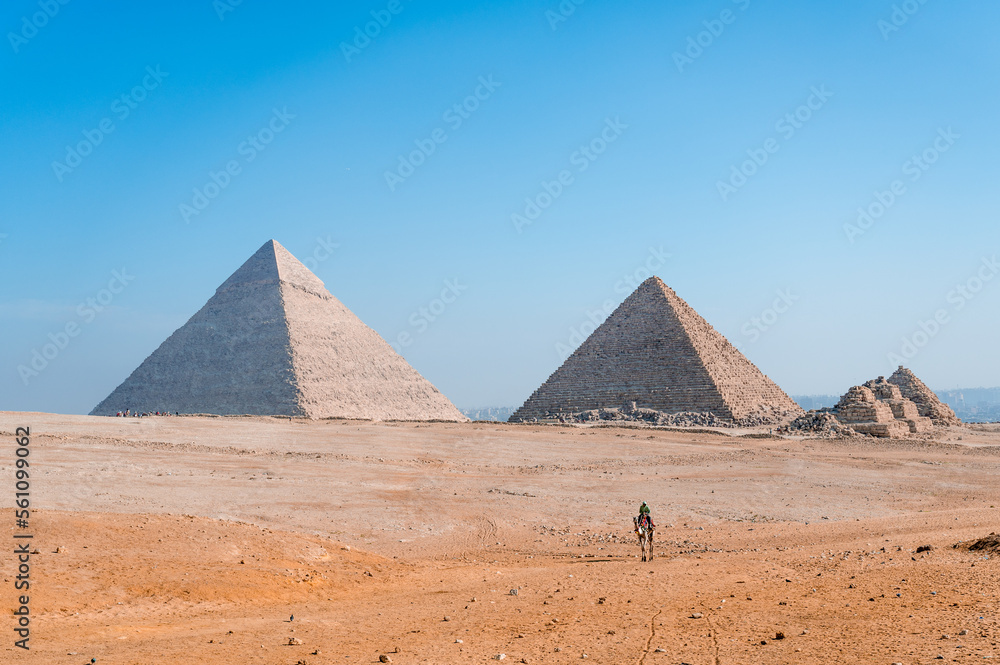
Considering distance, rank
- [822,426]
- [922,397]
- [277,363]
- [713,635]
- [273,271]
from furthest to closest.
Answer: [273,271]
[277,363]
[922,397]
[822,426]
[713,635]

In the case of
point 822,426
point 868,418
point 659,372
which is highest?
point 659,372

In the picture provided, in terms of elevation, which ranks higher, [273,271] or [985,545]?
[273,271]

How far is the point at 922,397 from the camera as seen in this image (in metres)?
48.4

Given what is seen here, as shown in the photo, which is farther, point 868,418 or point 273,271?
point 273,271

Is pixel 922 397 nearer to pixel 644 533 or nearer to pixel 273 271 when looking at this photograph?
pixel 644 533

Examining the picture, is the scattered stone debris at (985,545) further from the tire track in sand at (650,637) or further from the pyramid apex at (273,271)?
the pyramid apex at (273,271)

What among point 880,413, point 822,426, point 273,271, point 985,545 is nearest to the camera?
point 985,545

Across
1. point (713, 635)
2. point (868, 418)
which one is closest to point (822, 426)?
point (868, 418)

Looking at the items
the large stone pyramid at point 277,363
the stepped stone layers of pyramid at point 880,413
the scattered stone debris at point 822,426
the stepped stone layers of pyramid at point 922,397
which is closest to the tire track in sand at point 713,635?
the scattered stone debris at point 822,426

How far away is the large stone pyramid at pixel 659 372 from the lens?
4941cm

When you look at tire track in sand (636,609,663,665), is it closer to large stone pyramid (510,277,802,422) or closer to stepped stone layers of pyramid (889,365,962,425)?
large stone pyramid (510,277,802,422)

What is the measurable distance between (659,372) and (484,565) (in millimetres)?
43903

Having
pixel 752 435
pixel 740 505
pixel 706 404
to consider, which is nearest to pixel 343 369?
pixel 706 404

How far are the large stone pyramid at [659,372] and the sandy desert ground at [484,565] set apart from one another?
93.8 ft
